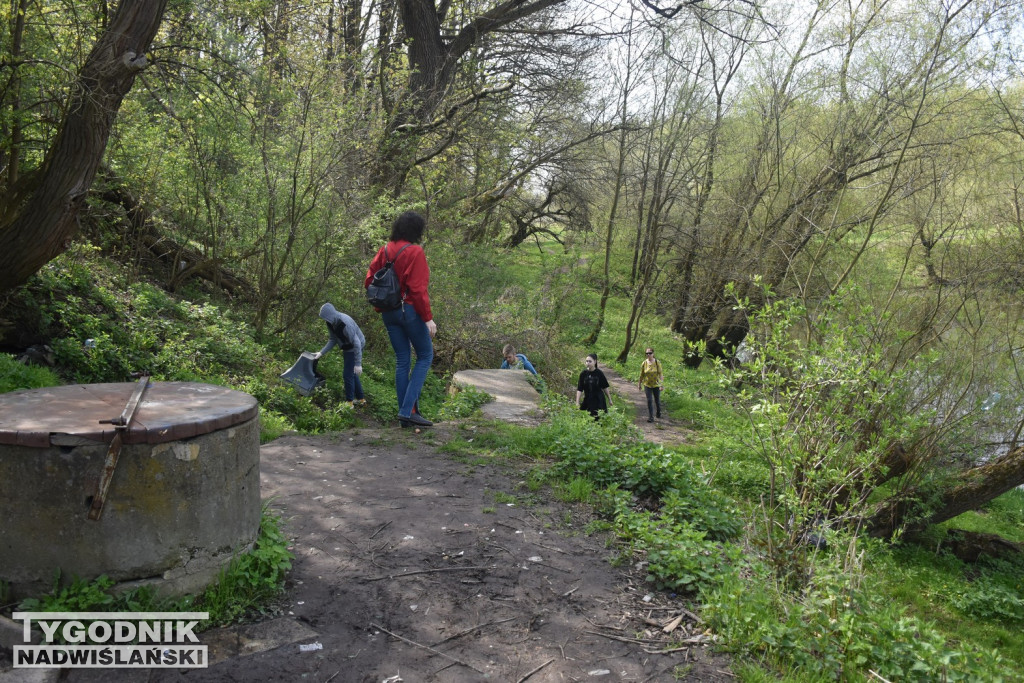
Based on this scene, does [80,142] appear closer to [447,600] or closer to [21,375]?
[21,375]

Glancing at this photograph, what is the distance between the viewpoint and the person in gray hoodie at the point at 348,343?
383 inches

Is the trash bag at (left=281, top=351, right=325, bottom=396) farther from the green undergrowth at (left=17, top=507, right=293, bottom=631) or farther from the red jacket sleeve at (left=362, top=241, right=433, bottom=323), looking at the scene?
the green undergrowth at (left=17, top=507, right=293, bottom=631)

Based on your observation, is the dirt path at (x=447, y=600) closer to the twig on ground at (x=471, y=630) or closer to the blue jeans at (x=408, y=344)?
the twig on ground at (x=471, y=630)

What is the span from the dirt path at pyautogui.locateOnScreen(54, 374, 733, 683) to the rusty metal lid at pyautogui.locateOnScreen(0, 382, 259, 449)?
3.44ft

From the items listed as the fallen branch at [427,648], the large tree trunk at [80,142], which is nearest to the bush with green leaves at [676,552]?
the fallen branch at [427,648]

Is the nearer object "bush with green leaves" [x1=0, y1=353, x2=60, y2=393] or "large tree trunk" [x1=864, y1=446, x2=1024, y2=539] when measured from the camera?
"bush with green leaves" [x1=0, y1=353, x2=60, y2=393]

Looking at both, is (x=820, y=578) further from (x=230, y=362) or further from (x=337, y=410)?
(x=230, y=362)

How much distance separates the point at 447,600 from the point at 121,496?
5.99 ft

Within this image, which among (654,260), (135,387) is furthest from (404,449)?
(654,260)

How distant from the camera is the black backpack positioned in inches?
262

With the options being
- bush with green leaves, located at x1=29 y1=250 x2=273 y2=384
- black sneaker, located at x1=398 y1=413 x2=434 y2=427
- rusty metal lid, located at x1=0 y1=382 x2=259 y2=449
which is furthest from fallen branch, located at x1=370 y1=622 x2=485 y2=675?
bush with green leaves, located at x1=29 y1=250 x2=273 y2=384

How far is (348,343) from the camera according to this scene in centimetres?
995

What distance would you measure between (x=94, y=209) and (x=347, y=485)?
8.26m

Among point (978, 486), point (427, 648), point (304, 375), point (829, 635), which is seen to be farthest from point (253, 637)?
point (978, 486)
